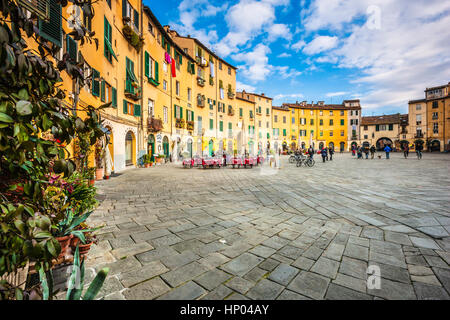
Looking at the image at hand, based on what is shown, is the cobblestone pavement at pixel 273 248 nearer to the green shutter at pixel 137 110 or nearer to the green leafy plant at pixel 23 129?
the green leafy plant at pixel 23 129

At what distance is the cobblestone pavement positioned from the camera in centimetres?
200

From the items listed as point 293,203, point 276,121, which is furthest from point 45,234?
point 276,121

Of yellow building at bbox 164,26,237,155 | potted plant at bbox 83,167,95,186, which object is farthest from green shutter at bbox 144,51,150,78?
potted plant at bbox 83,167,95,186

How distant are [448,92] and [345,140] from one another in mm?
18656

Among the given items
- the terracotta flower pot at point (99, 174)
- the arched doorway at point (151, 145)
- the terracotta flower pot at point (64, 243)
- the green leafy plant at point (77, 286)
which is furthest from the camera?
the arched doorway at point (151, 145)

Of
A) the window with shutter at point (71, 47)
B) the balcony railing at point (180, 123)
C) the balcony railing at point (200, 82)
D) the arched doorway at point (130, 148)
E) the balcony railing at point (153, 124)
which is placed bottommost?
the arched doorway at point (130, 148)

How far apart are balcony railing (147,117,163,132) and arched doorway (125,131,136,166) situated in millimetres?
1986

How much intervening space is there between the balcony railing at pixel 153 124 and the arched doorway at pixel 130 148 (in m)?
1.99

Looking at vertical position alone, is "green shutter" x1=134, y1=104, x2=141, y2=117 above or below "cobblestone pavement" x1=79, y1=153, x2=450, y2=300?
above

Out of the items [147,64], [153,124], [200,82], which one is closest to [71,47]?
[153,124]

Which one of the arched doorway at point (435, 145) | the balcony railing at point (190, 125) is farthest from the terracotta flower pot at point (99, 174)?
the arched doorway at point (435, 145)

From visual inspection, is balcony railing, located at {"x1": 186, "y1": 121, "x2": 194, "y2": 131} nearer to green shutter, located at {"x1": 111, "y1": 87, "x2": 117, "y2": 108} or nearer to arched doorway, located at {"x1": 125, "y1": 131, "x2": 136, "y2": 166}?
arched doorway, located at {"x1": 125, "y1": 131, "x2": 136, "y2": 166}

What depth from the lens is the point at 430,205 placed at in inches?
183

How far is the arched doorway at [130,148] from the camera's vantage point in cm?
1391
